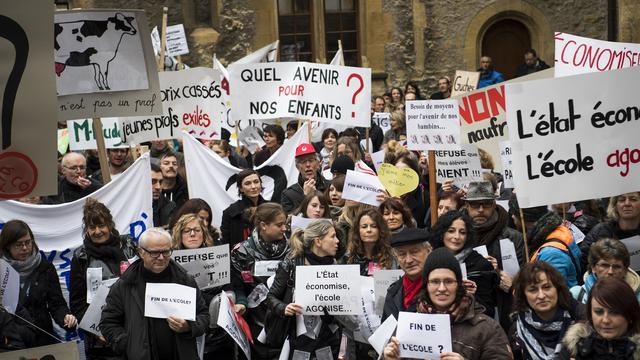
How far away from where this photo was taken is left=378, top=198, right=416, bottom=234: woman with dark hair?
28.0 ft

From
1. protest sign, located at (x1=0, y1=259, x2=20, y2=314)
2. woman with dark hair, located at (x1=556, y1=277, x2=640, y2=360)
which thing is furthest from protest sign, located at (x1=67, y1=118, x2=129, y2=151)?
woman with dark hair, located at (x1=556, y1=277, x2=640, y2=360)

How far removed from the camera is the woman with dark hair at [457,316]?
5.99 meters

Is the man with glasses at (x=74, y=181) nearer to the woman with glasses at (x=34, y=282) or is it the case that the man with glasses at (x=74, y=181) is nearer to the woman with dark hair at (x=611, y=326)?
the woman with glasses at (x=34, y=282)

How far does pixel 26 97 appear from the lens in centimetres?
585

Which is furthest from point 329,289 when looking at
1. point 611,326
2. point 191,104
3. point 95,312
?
point 191,104

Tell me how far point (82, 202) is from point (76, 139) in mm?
3722

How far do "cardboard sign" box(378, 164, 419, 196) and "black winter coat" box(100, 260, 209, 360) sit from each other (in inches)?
122

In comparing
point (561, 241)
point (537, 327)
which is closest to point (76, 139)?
point (561, 241)

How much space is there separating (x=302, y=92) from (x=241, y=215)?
339cm

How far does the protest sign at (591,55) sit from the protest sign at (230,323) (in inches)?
151

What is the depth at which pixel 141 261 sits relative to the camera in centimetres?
774

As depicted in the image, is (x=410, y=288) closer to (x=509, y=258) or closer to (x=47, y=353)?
(x=509, y=258)

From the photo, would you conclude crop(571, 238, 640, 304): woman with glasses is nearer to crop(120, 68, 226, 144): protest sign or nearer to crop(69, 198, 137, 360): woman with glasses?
crop(69, 198, 137, 360): woman with glasses

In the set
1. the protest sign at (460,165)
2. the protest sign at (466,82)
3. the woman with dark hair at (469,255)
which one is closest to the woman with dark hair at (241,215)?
the protest sign at (460,165)
